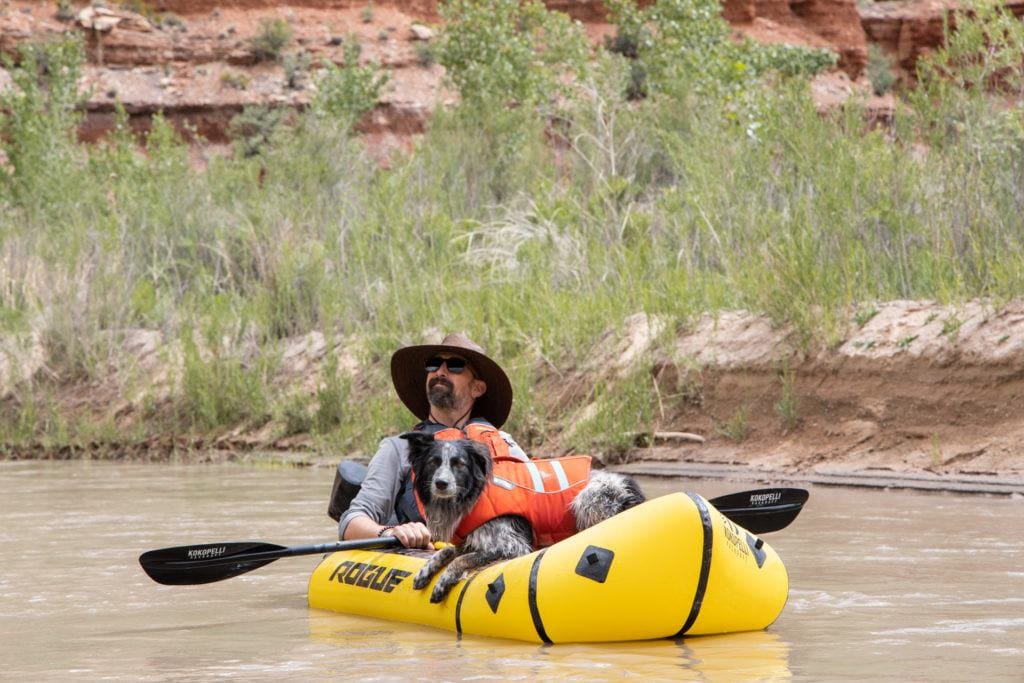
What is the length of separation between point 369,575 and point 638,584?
1722mm

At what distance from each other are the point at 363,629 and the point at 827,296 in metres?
7.48

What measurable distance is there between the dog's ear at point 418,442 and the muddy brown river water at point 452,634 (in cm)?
82

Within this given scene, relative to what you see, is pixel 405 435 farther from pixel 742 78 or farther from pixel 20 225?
pixel 742 78

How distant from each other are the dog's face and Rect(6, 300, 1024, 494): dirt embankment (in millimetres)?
5596

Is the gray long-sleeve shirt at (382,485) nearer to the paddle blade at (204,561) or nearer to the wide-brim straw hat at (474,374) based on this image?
the wide-brim straw hat at (474,374)

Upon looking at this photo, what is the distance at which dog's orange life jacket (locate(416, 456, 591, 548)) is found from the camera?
6.96m

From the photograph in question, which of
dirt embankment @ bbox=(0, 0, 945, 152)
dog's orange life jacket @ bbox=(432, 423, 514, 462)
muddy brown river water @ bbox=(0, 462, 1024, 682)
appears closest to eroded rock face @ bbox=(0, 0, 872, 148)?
dirt embankment @ bbox=(0, 0, 945, 152)

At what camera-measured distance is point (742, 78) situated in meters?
26.8

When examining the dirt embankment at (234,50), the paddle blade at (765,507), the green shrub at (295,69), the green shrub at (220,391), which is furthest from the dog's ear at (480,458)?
the green shrub at (295,69)

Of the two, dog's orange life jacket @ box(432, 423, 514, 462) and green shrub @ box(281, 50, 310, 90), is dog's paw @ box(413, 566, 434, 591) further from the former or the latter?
green shrub @ box(281, 50, 310, 90)

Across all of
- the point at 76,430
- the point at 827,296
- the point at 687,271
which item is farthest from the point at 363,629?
the point at 76,430

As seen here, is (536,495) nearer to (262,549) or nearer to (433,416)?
(433,416)

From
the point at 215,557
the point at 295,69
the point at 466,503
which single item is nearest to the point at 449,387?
the point at 466,503

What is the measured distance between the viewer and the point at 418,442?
6.89 m
